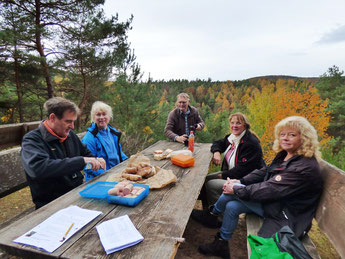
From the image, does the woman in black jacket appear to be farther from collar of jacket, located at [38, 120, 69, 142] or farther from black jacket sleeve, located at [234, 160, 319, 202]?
collar of jacket, located at [38, 120, 69, 142]

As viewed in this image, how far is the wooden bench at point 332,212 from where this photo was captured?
4.68 ft

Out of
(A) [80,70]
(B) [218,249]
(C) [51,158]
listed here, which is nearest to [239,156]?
(B) [218,249]

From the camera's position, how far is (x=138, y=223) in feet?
4.38

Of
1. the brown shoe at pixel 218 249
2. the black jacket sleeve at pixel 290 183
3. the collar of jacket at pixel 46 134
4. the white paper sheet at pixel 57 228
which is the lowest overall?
the brown shoe at pixel 218 249

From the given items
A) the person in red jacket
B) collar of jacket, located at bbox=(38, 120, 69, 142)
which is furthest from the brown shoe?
collar of jacket, located at bbox=(38, 120, 69, 142)

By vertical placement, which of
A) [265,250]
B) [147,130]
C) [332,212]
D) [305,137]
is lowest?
[147,130]

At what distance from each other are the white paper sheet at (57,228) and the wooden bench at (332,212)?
1.19m

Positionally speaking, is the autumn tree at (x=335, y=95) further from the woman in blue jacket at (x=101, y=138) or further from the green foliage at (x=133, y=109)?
the woman in blue jacket at (x=101, y=138)

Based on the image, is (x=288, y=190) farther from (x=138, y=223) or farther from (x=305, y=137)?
(x=138, y=223)

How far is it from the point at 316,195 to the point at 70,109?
7.40 ft

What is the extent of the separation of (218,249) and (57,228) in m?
1.54

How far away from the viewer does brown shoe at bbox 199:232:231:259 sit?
2102 mm

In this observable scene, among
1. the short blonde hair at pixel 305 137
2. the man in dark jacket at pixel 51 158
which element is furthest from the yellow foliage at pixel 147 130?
the short blonde hair at pixel 305 137

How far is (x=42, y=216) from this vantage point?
1.40 metres
